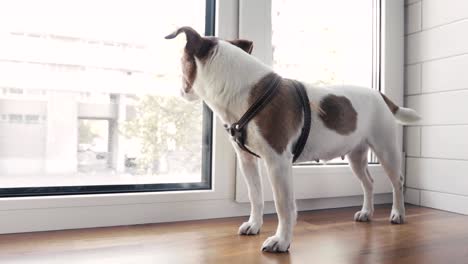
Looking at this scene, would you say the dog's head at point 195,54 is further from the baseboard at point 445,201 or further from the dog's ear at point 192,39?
the baseboard at point 445,201

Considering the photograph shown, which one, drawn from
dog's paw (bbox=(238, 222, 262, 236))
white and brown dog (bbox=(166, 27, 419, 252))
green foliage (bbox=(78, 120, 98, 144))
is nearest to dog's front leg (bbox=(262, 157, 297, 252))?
white and brown dog (bbox=(166, 27, 419, 252))

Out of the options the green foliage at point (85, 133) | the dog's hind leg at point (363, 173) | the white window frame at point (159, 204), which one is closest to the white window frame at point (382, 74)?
the white window frame at point (159, 204)

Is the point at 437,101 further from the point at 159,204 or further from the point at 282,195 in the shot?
the point at 159,204

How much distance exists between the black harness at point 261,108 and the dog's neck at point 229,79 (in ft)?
0.07

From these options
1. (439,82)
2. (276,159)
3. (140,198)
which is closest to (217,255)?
(276,159)

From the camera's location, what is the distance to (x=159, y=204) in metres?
→ 1.10

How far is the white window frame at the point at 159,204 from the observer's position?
0.95 meters

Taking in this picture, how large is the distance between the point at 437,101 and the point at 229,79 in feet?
3.23

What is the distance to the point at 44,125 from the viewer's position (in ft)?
3.30

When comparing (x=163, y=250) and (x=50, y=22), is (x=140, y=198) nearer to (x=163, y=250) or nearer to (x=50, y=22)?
(x=163, y=250)

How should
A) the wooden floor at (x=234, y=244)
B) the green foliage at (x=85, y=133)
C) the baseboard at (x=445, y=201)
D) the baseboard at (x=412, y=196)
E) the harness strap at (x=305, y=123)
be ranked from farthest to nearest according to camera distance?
1. the baseboard at (x=412, y=196)
2. the baseboard at (x=445, y=201)
3. the green foliage at (x=85, y=133)
4. the harness strap at (x=305, y=123)
5. the wooden floor at (x=234, y=244)

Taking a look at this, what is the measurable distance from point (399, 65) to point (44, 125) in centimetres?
140

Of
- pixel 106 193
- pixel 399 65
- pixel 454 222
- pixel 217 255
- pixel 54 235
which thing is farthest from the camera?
pixel 399 65

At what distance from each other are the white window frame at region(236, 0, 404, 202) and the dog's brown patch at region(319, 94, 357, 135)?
319 mm
